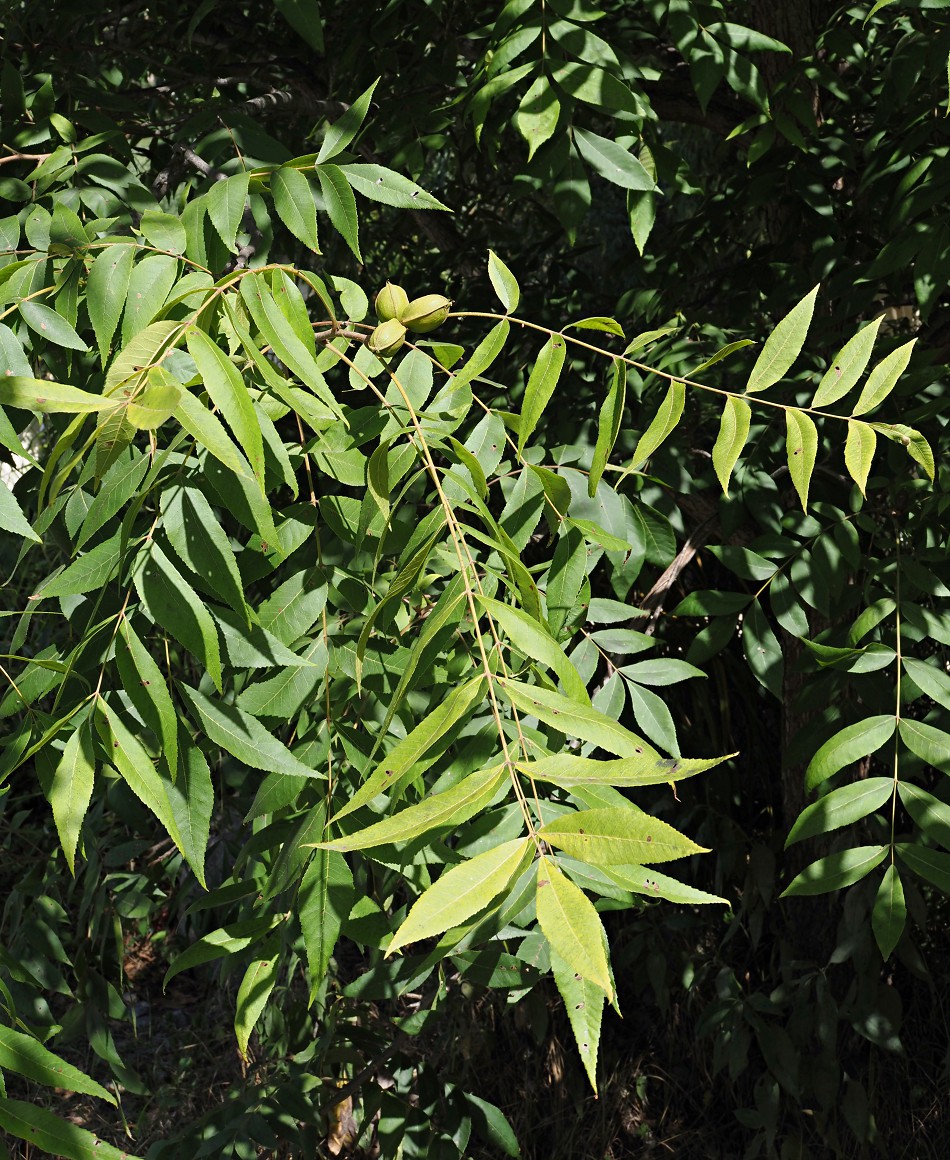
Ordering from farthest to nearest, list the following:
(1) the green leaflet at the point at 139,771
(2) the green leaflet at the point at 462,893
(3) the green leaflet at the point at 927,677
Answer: (3) the green leaflet at the point at 927,677, (1) the green leaflet at the point at 139,771, (2) the green leaflet at the point at 462,893

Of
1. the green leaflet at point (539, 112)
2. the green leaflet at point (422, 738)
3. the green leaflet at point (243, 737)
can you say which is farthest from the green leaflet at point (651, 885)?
the green leaflet at point (539, 112)

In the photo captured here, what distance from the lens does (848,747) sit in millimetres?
1119

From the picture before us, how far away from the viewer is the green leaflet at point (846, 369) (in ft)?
2.81

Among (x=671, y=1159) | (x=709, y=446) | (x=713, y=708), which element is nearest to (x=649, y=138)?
(x=709, y=446)

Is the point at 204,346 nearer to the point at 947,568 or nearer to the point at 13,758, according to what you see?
the point at 13,758

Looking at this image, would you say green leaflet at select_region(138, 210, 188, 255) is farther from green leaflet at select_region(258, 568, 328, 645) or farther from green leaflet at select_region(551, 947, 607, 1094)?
green leaflet at select_region(551, 947, 607, 1094)

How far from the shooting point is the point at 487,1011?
2.53m

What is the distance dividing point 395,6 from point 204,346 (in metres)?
1.04

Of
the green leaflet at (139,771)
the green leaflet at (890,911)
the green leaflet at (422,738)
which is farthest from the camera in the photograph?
the green leaflet at (890,911)

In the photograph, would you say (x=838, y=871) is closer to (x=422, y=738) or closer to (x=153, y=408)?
(x=422, y=738)

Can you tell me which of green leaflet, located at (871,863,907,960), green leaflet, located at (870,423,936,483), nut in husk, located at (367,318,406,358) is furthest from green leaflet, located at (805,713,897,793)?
nut in husk, located at (367,318,406,358)

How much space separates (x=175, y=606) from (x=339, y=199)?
1.39 ft

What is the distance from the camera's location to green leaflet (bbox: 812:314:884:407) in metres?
0.86

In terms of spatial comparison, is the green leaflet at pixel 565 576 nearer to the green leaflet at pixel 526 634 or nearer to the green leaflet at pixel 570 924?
the green leaflet at pixel 526 634
